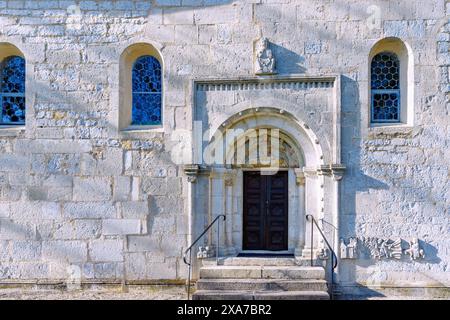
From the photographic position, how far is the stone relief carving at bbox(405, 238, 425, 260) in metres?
7.71

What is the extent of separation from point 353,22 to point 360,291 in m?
4.56

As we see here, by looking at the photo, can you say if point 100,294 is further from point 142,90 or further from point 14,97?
point 14,97

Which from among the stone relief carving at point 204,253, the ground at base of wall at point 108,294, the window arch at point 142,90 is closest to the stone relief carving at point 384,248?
the ground at base of wall at point 108,294

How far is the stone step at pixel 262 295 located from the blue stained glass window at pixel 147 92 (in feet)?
10.6

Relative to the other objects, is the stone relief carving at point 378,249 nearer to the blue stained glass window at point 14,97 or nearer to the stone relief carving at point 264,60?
the stone relief carving at point 264,60

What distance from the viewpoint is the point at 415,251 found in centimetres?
771

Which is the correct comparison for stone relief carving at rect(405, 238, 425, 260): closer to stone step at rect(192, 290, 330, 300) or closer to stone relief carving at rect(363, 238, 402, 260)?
stone relief carving at rect(363, 238, 402, 260)

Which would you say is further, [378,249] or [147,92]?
[147,92]

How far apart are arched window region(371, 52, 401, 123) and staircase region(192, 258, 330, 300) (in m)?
2.90

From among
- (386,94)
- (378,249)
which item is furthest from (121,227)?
(386,94)

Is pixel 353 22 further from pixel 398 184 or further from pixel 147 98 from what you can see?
pixel 147 98

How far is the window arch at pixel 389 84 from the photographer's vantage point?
805 centimetres

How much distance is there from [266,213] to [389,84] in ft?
10.4

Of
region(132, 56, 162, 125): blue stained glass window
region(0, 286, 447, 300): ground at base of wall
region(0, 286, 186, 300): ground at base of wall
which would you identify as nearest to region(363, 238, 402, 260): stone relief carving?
region(0, 286, 447, 300): ground at base of wall
